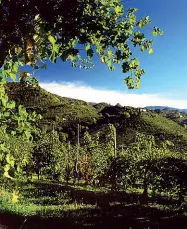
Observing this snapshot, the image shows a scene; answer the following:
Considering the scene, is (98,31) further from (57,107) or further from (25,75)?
(57,107)

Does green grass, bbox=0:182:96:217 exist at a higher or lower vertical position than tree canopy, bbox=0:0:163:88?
lower

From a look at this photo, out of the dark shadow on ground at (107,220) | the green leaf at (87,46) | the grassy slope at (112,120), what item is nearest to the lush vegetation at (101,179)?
the dark shadow on ground at (107,220)

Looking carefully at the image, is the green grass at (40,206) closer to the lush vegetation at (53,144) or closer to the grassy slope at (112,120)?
the lush vegetation at (53,144)

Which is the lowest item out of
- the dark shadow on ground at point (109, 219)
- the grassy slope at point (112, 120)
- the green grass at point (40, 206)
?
the green grass at point (40, 206)

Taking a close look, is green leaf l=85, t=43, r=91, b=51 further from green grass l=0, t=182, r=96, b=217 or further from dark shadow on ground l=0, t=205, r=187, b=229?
green grass l=0, t=182, r=96, b=217

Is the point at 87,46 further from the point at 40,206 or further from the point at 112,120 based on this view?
the point at 112,120

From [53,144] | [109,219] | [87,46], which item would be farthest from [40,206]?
[53,144]

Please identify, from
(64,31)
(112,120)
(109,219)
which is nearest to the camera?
(64,31)

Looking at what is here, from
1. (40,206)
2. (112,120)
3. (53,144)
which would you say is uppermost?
(112,120)

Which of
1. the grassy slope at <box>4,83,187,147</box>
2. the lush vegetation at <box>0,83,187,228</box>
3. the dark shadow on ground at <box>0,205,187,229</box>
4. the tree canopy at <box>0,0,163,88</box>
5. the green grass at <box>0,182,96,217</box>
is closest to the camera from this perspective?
the tree canopy at <box>0,0,163,88</box>

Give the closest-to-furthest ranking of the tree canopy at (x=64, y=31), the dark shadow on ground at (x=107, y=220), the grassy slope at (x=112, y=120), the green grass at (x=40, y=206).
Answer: the tree canopy at (x=64, y=31)
the dark shadow on ground at (x=107, y=220)
the green grass at (x=40, y=206)
the grassy slope at (x=112, y=120)

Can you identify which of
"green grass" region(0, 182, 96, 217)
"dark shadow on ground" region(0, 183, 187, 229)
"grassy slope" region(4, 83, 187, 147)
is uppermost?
"grassy slope" region(4, 83, 187, 147)

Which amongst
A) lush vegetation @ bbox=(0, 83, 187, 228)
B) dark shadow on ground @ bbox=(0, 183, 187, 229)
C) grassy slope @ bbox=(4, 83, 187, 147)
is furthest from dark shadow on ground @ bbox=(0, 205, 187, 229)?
grassy slope @ bbox=(4, 83, 187, 147)

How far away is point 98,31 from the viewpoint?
3.34m
